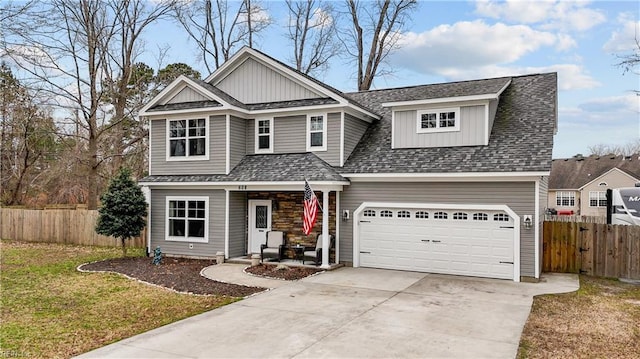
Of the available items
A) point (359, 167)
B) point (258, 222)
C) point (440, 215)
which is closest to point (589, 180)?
point (440, 215)

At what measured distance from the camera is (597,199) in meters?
38.7

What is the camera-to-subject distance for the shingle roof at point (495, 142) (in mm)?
12117

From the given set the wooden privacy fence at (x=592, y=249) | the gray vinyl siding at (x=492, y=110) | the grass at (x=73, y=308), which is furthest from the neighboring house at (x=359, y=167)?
the grass at (x=73, y=308)

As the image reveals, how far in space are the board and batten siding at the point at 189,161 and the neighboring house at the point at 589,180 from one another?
31.0m

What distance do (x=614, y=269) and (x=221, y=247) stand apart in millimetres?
11780

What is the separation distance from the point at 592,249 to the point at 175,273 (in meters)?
12.0

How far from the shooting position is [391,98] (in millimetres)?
16953

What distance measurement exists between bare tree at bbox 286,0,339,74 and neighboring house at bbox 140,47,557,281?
13.2 meters

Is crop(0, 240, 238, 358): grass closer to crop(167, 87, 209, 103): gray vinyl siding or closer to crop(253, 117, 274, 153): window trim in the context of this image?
crop(253, 117, 274, 153): window trim

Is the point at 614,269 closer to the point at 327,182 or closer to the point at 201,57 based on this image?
the point at 327,182

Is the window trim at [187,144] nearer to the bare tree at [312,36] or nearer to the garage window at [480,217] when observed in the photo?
the garage window at [480,217]

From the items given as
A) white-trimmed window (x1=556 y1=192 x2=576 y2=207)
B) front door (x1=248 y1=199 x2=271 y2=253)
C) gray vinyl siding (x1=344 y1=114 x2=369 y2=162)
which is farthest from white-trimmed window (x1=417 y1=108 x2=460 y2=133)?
white-trimmed window (x1=556 y1=192 x2=576 y2=207)

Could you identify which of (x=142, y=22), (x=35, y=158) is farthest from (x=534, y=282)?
(x=35, y=158)

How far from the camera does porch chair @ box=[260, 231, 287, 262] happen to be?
1416 centimetres
